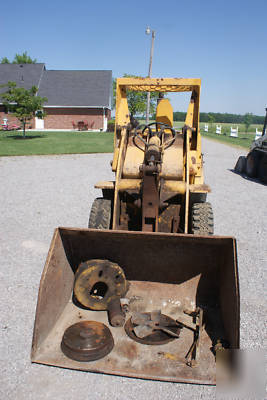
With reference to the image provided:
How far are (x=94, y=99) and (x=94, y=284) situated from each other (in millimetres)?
34408

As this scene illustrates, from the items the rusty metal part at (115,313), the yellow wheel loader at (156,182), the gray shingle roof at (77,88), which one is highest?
the gray shingle roof at (77,88)

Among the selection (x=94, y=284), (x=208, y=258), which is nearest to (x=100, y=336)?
(x=94, y=284)

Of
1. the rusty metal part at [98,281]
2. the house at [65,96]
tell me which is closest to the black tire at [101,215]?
the rusty metal part at [98,281]

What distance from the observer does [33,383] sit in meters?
2.76

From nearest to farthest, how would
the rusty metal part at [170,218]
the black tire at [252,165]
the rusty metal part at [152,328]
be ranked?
the rusty metal part at [152,328] → the rusty metal part at [170,218] → the black tire at [252,165]

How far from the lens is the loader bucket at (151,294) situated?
2.97 metres

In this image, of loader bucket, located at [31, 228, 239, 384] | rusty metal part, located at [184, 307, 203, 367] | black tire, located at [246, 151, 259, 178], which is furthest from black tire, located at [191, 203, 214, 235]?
black tire, located at [246, 151, 259, 178]

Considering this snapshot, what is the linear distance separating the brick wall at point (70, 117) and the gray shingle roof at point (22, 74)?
387 centimetres

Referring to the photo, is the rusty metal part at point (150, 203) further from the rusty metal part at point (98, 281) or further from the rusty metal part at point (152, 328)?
the rusty metal part at point (152, 328)

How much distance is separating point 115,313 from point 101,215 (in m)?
1.45

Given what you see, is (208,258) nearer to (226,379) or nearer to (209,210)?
(209,210)

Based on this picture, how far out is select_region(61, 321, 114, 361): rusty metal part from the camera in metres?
3.04

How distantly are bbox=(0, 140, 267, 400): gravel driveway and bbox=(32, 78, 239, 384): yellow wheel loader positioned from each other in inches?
4.8

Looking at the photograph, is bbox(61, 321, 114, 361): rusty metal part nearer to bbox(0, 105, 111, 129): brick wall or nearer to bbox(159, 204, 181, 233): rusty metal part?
bbox(159, 204, 181, 233): rusty metal part
